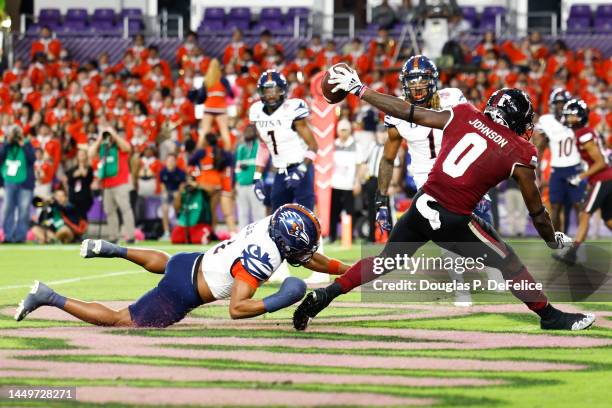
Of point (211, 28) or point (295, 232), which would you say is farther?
point (211, 28)

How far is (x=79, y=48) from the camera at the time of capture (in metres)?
29.9

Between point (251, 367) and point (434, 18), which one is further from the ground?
point (434, 18)

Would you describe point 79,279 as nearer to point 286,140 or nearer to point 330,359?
point 286,140

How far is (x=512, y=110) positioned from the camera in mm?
7879

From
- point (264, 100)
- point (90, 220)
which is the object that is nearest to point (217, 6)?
point (90, 220)

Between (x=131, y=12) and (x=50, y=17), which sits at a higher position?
(x=131, y=12)

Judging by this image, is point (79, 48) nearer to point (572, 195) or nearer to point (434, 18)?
point (434, 18)

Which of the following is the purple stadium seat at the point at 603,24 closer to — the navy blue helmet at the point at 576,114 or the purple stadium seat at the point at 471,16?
the purple stadium seat at the point at 471,16

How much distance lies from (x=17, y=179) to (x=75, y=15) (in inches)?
517

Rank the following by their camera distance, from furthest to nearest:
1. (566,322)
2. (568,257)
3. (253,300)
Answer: (568,257)
(566,322)
(253,300)

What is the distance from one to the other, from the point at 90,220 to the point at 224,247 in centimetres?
1458

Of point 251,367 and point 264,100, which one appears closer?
point 251,367

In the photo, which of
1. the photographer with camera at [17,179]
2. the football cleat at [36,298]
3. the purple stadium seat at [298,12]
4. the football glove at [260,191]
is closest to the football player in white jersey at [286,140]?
the football glove at [260,191]

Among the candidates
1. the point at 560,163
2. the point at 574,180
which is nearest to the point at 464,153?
the point at 574,180
